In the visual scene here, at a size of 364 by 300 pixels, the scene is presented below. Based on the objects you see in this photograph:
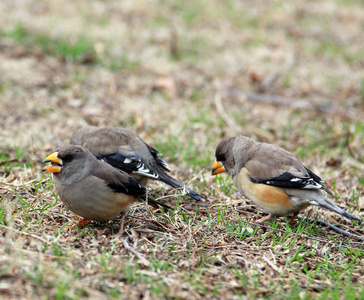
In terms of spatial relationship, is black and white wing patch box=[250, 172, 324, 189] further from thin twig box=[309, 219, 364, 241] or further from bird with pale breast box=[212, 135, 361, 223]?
thin twig box=[309, 219, 364, 241]

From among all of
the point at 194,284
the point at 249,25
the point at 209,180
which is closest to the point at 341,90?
the point at 249,25

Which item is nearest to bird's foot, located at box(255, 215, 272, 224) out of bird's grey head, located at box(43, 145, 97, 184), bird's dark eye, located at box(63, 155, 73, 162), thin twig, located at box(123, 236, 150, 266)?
thin twig, located at box(123, 236, 150, 266)

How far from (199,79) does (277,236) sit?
18.3ft

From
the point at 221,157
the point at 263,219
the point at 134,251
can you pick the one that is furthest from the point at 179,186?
the point at 134,251

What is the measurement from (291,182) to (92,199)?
212 centimetres

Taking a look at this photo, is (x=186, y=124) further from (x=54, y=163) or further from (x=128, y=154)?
(x=54, y=163)

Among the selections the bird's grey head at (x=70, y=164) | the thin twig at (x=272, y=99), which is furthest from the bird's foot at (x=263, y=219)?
the thin twig at (x=272, y=99)

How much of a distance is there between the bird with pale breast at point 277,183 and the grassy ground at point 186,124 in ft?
0.81

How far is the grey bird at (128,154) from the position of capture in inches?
220

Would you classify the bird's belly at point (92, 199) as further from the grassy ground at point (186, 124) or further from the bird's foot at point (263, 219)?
the bird's foot at point (263, 219)

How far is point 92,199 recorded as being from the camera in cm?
437

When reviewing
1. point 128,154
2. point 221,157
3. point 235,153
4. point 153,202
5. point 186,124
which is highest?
point 235,153

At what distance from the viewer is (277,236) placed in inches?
190

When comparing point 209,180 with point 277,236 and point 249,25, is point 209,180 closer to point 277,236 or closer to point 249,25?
point 277,236
